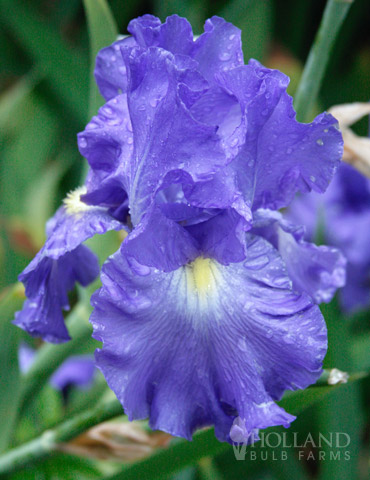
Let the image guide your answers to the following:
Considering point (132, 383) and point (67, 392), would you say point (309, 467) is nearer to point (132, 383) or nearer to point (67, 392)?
point (67, 392)

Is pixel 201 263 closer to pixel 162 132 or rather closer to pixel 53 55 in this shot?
pixel 162 132

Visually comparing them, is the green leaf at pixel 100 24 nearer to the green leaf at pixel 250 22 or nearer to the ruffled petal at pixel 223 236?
the ruffled petal at pixel 223 236

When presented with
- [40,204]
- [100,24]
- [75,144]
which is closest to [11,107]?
[40,204]

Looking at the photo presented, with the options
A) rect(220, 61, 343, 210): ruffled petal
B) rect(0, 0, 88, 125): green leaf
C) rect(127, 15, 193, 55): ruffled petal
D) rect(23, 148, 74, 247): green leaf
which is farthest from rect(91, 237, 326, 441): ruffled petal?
rect(0, 0, 88, 125): green leaf

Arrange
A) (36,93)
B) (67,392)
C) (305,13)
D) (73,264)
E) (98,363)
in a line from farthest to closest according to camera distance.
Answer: (305,13)
(36,93)
(67,392)
(73,264)
(98,363)

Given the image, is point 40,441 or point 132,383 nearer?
point 132,383

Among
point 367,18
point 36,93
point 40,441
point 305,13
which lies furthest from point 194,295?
point 367,18
